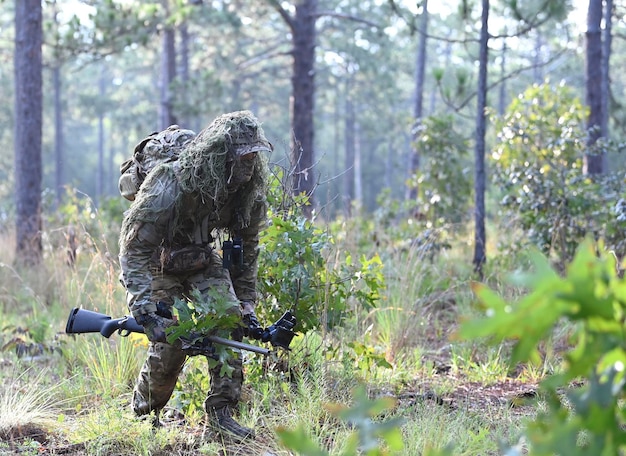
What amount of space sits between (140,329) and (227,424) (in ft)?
2.11

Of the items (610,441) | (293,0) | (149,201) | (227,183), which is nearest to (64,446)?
(149,201)

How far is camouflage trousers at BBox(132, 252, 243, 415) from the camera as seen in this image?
148 inches

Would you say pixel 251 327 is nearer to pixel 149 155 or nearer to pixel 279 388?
pixel 279 388

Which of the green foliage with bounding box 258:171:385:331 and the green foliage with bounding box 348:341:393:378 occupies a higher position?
the green foliage with bounding box 258:171:385:331

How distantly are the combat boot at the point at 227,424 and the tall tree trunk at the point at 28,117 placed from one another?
6481mm

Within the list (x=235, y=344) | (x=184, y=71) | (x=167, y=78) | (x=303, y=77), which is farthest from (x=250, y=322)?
(x=184, y=71)

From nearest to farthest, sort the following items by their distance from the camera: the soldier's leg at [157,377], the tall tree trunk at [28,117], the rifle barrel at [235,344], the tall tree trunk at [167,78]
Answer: the rifle barrel at [235,344] → the soldier's leg at [157,377] → the tall tree trunk at [28,117] → the tall tree trunk at [167,78]

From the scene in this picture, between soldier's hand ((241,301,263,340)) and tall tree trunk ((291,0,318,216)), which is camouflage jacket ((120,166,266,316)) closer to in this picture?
soldier's hand ((241,301,263,340))

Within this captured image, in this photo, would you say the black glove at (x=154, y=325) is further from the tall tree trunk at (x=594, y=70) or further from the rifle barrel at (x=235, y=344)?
the tall tree trunk at (x=594, y=70)

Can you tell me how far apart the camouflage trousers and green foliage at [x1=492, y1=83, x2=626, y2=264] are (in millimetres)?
3703

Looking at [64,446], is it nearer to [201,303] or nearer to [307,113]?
[201,303]

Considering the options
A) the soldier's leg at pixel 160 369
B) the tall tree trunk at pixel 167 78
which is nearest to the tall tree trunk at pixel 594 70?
the soldier's leg at pixel 160 369

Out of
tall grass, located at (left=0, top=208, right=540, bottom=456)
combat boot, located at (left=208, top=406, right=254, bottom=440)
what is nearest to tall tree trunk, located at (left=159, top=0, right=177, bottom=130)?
tall grass, located at (left=0, top=208, right=540, bottom=456)

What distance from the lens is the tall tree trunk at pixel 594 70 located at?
8.77 meters
